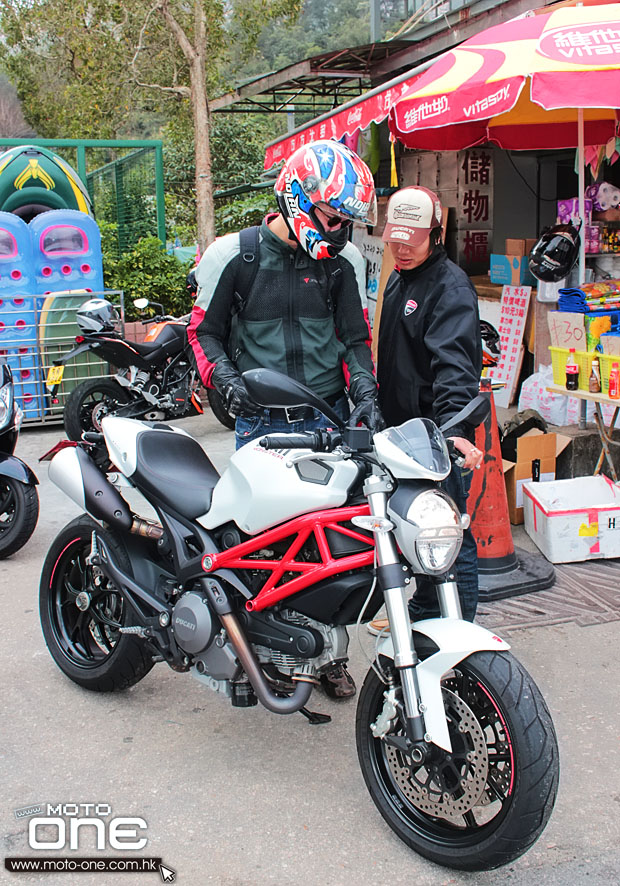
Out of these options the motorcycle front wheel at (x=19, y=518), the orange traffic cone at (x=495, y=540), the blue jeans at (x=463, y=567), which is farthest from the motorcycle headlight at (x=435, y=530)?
the motorcycle front wheel at (x=19, y=518)

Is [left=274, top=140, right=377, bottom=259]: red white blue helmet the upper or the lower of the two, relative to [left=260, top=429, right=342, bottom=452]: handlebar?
upper

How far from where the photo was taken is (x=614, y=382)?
4738mm

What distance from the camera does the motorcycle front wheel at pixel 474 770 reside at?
2.32 meters

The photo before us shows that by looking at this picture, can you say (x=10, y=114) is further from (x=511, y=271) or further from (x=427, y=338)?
(x=427, y=338)

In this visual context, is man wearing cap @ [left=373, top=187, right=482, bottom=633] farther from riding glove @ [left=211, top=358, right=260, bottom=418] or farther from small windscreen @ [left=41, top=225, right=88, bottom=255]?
small windscreen @ [left=41, top=225, right=88, bottom=255]

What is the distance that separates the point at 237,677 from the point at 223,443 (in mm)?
4939

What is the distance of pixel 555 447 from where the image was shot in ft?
18.0

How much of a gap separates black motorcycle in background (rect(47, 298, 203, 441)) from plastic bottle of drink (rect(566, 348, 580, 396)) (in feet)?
10.9

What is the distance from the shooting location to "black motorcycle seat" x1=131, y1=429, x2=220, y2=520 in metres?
3.06

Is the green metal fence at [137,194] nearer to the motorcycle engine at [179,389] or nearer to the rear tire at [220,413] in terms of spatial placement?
the rear tire at [220,413]

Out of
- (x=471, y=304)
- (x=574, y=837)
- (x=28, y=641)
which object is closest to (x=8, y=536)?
(x=28, y=641)

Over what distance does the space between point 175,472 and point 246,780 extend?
1.05 meters

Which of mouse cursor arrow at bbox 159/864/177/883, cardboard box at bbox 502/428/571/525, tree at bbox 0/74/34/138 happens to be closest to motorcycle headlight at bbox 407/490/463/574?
mouse cursor arrow at bbox 159/864/177/883

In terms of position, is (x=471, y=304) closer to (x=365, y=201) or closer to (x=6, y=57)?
(x=365, y=201)
